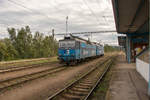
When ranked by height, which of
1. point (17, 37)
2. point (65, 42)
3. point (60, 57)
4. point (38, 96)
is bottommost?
point (38, 96)

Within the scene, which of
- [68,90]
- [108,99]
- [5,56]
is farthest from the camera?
[5,56]

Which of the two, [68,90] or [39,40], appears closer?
→ [68,90]

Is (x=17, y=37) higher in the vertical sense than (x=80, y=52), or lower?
higher

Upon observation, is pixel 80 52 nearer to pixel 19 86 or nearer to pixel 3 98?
pixel 19 86

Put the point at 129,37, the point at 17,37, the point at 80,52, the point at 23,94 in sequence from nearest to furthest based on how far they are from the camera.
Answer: the point at 23,94 → the point at 80,52 → the point at 129,37 → the point at 17,37

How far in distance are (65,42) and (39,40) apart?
33.7 m

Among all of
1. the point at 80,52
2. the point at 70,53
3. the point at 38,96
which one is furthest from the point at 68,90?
the point at 80,52

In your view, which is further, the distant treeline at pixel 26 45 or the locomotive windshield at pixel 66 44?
the distant treeline at pixel 26 45

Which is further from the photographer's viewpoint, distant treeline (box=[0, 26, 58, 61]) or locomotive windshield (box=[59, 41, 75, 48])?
distant treeline (box=[0, 26, 58, 61])

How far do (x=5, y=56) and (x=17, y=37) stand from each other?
11527 millimetres

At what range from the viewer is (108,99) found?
227 inches

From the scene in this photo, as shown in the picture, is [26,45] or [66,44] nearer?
[66,44]

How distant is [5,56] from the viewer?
32.9m

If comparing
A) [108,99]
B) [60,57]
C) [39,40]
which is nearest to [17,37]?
[39,40]
